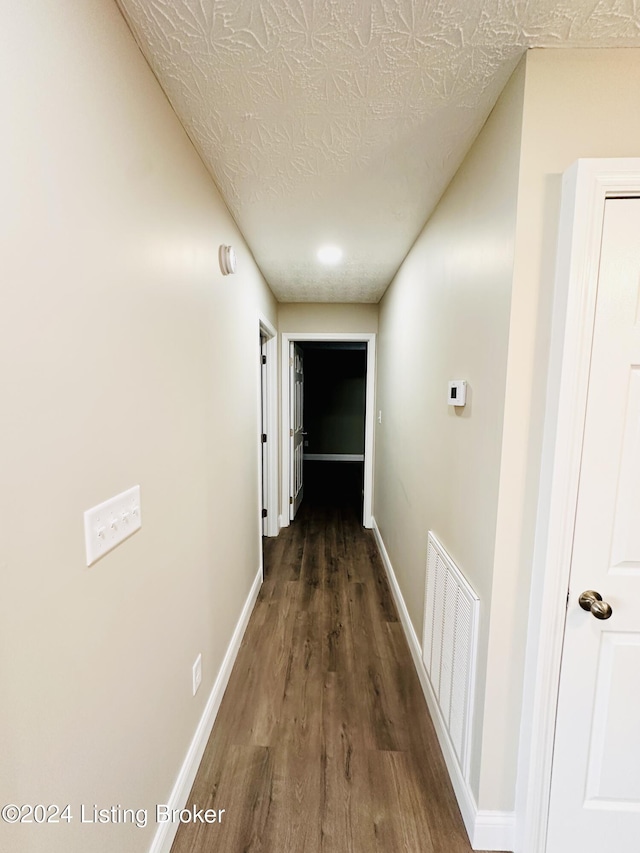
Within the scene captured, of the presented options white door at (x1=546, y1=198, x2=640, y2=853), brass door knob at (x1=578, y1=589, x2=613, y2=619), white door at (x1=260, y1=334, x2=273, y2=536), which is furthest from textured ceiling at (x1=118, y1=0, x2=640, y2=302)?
white door at (x1=260, y1=334, x2=273, y2=536)

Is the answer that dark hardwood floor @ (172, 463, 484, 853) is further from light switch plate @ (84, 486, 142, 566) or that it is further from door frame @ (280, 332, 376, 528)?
door frame @ (280, 332, 376, 528)

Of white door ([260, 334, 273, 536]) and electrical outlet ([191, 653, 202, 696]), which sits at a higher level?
white door ([260, 334, 273, 536])

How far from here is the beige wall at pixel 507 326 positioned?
37.9 inches

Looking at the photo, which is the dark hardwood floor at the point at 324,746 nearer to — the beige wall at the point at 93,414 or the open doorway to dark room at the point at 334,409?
the beige wall at the point at 93,414

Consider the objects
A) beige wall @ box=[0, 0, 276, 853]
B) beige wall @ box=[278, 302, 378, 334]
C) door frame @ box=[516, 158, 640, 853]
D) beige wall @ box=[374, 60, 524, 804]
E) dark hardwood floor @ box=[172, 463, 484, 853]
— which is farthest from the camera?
beige wall @ box=[278, 302, 378, 334]

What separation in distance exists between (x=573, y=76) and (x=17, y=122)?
130 cm

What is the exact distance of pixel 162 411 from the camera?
1.13 m

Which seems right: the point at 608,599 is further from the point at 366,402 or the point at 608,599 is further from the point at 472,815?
the point at 366,402

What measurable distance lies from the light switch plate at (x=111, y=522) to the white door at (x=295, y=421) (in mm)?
2922

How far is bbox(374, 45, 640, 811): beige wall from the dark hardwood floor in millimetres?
323

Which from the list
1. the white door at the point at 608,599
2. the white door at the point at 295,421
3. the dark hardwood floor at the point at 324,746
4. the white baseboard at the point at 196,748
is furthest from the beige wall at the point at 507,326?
the white door at the point at 295,421

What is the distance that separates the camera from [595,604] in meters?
1.01

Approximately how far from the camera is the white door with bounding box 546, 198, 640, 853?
95 cm

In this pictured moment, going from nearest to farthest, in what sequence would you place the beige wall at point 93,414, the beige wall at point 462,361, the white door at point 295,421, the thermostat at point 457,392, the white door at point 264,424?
the beige wall at point 93,414, the beige wall at point 462,361, the thermostat at point 457,392, the white door at point 264,424, the white door at point 295,421
